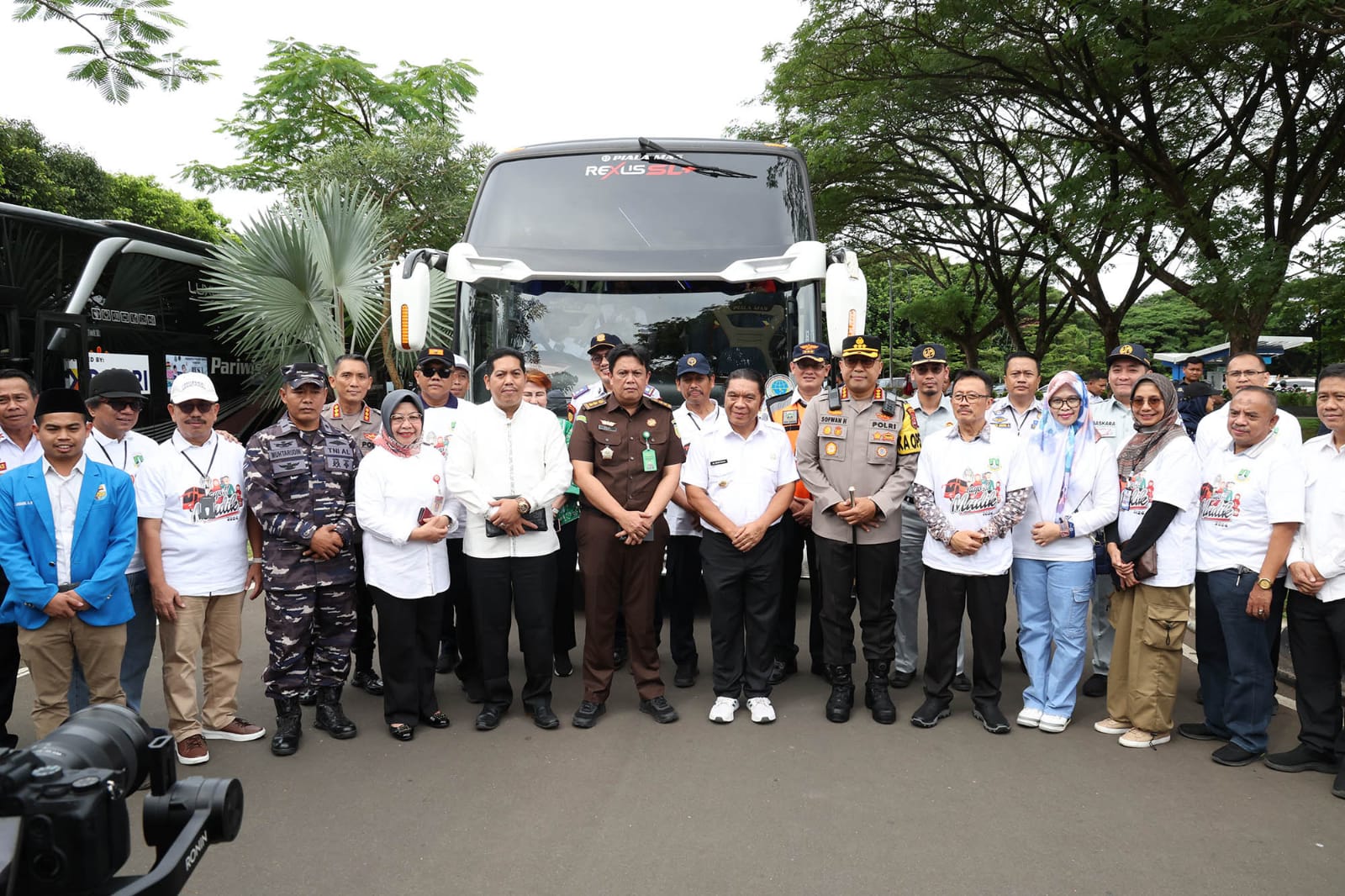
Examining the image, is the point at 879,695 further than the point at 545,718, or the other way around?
the point at 879,695

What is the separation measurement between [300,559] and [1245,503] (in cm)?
446

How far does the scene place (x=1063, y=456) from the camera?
4691mm

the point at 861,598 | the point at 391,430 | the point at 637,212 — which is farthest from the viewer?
the point at 637,212

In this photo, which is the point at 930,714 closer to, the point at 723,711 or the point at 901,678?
the point at 901,678

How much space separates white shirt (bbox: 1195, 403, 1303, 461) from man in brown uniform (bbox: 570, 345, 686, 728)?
2.68 m

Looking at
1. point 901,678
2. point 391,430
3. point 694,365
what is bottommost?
point 901,678

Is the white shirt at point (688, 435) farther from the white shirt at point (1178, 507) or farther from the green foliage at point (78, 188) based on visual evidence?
the green foliage at point (78, 188)

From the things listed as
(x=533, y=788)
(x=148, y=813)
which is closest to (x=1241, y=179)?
(x=533, y=788)

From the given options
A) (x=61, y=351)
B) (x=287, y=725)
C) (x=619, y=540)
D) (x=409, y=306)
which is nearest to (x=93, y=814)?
(x=287, y=725)

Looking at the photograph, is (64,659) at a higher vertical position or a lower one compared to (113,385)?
lower

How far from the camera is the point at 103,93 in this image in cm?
657

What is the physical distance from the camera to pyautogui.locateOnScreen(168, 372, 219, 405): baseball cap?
4.25m

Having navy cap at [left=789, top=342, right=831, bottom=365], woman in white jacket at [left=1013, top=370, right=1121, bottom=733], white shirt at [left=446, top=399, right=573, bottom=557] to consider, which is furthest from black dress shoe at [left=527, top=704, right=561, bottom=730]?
navy cap at [left=789, top=342, right=831, bottom=365]

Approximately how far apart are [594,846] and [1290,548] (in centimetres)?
330
